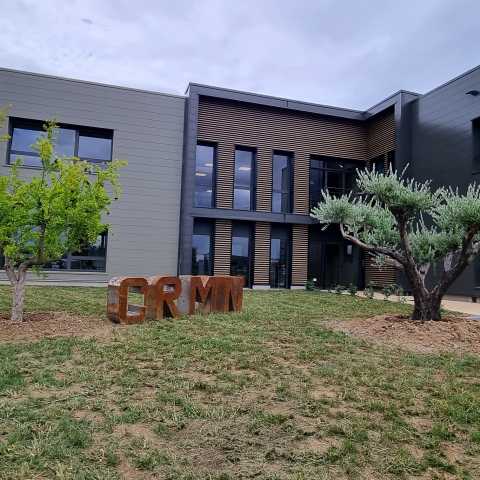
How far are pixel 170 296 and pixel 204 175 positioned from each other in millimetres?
9976

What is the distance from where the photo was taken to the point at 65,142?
53.8 ft

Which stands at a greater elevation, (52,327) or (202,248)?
(202,248)

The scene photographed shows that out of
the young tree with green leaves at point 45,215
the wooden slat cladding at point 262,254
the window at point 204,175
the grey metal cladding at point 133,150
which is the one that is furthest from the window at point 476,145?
the young tree with green leaves at point 45,215

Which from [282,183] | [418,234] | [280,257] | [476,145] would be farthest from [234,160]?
[418,234]

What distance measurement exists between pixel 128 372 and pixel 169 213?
12496 millimetres

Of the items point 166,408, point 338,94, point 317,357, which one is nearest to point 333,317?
point 317,357

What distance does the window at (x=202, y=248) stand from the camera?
17.3m

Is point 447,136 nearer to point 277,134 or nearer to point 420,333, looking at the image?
point 277,134

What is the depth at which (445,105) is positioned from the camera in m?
15.6

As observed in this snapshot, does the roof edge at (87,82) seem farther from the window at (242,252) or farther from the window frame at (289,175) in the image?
the window at (242,252)

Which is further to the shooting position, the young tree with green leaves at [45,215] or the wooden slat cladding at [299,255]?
the wooden slat cladding at [299,255]

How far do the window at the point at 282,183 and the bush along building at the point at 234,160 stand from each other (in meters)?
0.05

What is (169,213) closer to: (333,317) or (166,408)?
(333,317)

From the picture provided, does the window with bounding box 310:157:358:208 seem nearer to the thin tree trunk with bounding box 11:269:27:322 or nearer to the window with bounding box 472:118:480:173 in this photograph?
the window with bounding box 472:118:480:173
